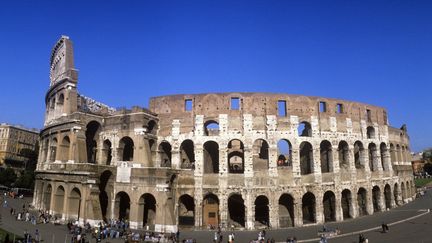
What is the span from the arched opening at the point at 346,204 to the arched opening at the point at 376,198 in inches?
181

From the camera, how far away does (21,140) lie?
74250 millimetres

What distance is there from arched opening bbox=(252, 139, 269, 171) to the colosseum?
217 mm

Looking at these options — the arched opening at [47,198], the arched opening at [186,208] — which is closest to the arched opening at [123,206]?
the arched opening at [186,208]

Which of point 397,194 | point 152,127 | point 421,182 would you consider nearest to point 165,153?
point 152,127

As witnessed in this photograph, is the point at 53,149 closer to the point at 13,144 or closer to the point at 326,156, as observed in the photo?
the point at 326,156

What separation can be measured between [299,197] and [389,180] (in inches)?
554

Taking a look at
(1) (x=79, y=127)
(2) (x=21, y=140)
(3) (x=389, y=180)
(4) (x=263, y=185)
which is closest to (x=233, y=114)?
(4) (x=263, y=185)

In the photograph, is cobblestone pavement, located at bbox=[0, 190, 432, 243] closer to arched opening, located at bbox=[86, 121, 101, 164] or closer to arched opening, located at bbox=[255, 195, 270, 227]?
A: arched opening, located at bbox=[255, 195, 270, 227]

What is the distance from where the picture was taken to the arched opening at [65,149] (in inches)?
1155

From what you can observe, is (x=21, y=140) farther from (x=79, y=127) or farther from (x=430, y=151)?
(x=430, y=151)

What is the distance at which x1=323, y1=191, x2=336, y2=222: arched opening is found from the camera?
29.3 m

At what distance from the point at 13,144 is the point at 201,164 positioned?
206 ft

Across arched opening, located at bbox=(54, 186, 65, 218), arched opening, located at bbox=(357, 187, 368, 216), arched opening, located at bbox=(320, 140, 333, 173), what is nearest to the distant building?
arched opening, located at bbox=(54, 186, 65, 218)

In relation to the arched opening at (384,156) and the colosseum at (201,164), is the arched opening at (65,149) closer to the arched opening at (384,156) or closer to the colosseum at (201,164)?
the colosseum at (201,164)
